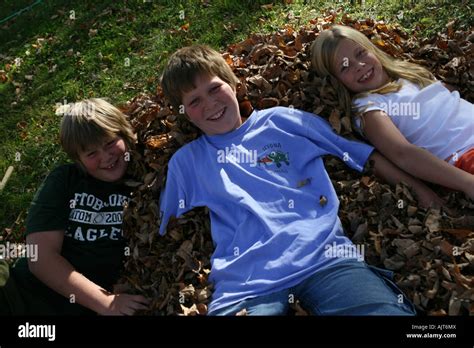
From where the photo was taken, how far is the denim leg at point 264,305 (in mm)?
3322

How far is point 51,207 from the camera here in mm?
4051

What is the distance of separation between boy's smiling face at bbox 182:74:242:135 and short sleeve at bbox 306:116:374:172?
2.00 ft

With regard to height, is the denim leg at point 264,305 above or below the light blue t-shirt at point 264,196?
below

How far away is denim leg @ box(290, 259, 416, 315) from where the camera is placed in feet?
10.5

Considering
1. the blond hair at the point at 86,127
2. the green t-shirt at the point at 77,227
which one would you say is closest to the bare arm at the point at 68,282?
the green t-shirt at the point at 77,227

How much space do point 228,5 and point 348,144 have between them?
3.88 meters

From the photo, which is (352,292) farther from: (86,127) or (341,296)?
(86,127)

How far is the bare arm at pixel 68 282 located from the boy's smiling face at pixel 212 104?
135cm

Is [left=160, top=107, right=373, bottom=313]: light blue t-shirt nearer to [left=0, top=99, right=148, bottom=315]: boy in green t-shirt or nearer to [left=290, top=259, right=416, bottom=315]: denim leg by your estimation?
[left=290, top=259, right=416, bottom=315]: denim leg

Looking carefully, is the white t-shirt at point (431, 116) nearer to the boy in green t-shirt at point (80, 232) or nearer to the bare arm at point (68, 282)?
the boy in green t-shirt at point (80, 232)

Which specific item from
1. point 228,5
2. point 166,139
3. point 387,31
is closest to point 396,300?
point 166,139

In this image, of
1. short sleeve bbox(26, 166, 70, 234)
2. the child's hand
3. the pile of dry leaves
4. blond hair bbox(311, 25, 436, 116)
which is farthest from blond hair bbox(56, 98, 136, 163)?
blond hair bbox(311, 25, 436, 116)

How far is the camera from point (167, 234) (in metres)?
4.18

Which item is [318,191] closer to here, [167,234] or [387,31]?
[167,234]
